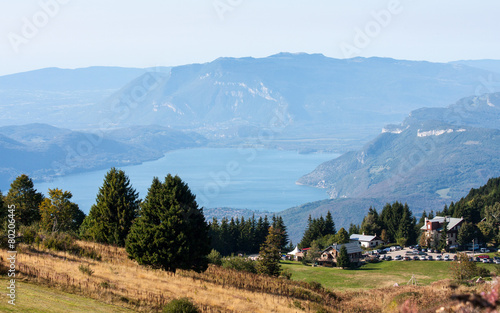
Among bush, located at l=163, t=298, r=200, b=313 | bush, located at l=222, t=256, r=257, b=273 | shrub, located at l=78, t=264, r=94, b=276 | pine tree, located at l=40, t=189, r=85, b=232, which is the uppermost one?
pine tree, located at l=40, t=189, r=85, b=232

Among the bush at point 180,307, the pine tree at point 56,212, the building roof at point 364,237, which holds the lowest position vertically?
the bush at point 180,307

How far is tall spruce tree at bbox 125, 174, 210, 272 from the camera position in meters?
25.0

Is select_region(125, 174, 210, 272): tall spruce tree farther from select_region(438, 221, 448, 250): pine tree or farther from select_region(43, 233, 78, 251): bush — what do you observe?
select_region(438, 221, 448, 250): pine tree

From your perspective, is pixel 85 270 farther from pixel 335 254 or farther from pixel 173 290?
pixel 335 254

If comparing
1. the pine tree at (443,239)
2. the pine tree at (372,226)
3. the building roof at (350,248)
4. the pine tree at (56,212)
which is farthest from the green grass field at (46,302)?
the pine tree at (372,226)

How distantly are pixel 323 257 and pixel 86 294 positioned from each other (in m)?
49.6

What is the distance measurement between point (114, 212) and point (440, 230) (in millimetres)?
52805

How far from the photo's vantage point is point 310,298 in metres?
24.4

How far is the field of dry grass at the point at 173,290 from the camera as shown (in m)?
17.9

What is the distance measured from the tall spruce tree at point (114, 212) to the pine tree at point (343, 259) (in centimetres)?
3096

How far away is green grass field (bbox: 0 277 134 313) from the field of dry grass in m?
0.69

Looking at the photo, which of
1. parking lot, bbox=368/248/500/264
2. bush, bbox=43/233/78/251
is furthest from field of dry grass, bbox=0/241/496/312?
parking lot, bbox=368/248/500/264

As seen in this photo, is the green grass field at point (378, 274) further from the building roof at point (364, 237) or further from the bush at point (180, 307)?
the bush at point (180, 307)

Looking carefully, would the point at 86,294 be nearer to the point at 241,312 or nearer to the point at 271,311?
the point at 241,312
